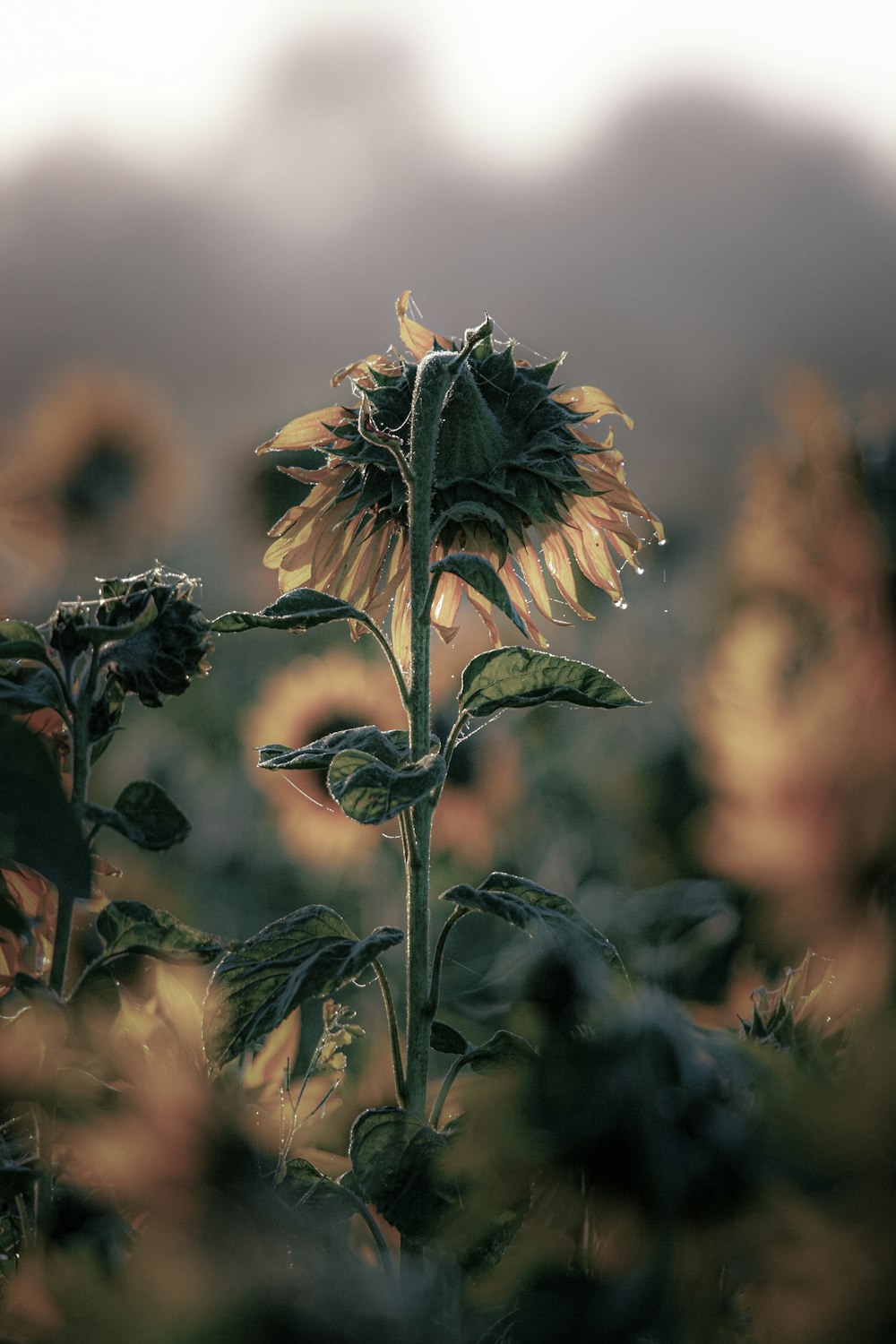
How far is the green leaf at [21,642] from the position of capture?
0.48 m

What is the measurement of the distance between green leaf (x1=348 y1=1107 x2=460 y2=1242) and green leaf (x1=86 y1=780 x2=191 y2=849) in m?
0.12

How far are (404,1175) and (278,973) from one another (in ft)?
0.29

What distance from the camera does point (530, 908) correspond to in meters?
0.48

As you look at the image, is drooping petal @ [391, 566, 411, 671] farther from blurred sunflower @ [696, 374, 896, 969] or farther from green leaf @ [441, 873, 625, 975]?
blurred sunflower @ [696, 374, 896, 969]

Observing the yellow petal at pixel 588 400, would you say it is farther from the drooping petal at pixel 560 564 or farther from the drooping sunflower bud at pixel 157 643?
the drooping sunflower bud at pixel 157 643

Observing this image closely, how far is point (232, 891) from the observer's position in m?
1.37

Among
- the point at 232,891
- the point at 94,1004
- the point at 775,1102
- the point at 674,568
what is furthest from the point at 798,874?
the point at 674,568

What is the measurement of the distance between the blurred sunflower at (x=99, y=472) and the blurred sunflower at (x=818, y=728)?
1.45 meters

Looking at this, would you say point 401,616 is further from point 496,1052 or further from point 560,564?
point 496,1052

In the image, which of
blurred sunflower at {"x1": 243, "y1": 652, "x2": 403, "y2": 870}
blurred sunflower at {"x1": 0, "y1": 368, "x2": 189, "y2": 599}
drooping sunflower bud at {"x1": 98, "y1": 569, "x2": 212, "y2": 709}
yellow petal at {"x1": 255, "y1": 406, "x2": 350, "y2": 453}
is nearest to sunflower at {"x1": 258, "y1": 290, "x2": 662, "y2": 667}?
yellow petal at {"x1": 255, "y1": 406, "x2": 350, "y2": 453}

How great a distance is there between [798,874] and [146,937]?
29cm

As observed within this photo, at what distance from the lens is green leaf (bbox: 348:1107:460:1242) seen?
427 millimetres

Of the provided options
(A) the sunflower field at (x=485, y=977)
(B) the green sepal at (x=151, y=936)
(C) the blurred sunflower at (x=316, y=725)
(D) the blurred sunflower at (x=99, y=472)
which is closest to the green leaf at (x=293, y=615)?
(A) the sunflower field at (x=485, y=977)

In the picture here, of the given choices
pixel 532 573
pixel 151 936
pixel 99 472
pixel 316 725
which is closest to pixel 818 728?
pixel 151 936
